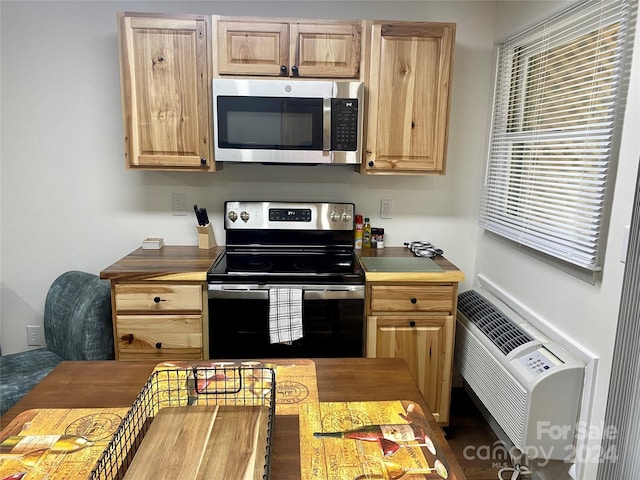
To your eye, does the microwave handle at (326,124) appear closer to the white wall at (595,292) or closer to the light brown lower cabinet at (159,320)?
the light brown lower cabinet at (159,320)

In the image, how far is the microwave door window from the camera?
7.52 ft

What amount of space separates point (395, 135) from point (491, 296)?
41.4 inches

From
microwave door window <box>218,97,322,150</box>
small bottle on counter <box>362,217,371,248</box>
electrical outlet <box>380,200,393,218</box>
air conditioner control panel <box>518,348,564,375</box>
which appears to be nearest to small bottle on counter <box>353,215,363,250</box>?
small bottle on counter <box>362,217,371,248</box>

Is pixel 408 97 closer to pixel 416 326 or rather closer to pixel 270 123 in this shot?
pixel 270 123

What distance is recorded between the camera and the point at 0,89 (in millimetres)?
2568

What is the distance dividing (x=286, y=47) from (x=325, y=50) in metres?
0.19

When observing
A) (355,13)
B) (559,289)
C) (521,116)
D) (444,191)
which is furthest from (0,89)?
(559,289)

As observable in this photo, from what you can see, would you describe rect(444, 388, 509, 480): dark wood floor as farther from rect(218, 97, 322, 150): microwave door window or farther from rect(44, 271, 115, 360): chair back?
rect(44, 271, 115, 360): chair back

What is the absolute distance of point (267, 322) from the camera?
2229mm

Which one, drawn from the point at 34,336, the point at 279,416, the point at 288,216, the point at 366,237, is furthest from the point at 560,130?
the point at 34,336

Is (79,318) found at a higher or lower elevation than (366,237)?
lower

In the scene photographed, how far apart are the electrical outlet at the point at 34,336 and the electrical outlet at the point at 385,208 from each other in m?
2.21

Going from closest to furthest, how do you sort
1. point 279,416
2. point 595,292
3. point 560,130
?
point 279,416 < point 595,292 < point 560,130

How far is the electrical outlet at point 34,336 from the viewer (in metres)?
2.79
